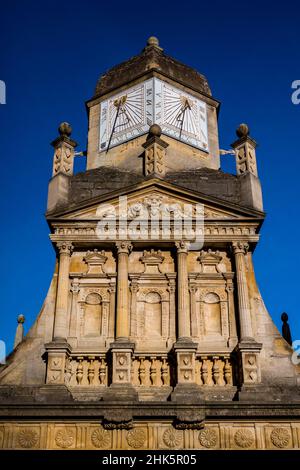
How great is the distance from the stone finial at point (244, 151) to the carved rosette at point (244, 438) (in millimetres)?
6161

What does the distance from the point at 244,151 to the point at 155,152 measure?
2153 millimetres

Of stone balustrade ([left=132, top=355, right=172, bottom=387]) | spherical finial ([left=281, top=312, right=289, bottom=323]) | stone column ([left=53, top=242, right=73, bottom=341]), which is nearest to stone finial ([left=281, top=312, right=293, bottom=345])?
spherical finial ([left=281, top=312, right=289, bottom=323])

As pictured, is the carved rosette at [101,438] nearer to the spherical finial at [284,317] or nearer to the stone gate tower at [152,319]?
the stone gate tower at [152,319]

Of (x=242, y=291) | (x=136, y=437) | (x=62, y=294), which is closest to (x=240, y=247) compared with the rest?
(x=242, y=291)

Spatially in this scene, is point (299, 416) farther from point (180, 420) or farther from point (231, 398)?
point (180, 420)

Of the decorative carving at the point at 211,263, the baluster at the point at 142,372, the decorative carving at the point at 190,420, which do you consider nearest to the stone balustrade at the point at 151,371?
the baluster at the point at 142,372

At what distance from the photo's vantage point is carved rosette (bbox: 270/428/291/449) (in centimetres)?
1228

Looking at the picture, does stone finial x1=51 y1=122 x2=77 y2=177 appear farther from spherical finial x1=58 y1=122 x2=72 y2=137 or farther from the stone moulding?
the stone moulding

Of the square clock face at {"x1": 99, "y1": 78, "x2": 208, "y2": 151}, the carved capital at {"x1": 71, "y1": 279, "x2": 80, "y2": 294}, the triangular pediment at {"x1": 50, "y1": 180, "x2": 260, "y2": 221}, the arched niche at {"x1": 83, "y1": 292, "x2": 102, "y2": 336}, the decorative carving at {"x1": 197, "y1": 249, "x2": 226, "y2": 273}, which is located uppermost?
the square clock face at {"x1": 99, "y1": 78, "x2": 208, "y2": 151}

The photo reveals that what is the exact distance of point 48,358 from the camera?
13.1m

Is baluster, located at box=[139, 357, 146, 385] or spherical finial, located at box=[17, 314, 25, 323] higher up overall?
spherical finial, located at box=[17, 314, 25, 323]

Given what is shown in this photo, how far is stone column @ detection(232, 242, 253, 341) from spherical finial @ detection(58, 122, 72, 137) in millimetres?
5020

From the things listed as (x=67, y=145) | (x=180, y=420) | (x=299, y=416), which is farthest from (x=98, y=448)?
(x=67, y=145)

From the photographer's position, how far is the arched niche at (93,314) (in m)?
13.9
